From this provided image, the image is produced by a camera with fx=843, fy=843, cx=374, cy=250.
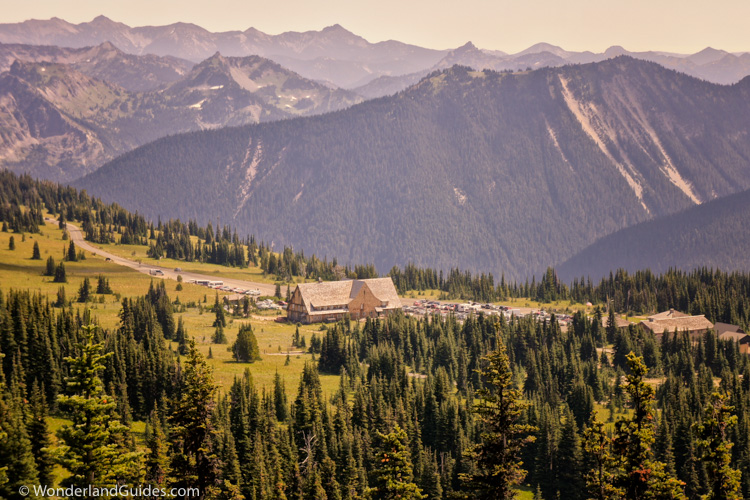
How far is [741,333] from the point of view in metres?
197

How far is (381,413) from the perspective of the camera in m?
113

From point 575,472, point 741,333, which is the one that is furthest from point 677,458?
point 741,333

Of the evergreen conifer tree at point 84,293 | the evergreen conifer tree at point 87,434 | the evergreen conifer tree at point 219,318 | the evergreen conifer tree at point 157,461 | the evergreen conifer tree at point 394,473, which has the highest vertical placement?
the evergreen conifer tree at point 84,293

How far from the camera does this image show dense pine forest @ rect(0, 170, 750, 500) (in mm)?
55219

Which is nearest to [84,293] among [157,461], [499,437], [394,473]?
[157,461]

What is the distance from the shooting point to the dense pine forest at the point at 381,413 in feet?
181

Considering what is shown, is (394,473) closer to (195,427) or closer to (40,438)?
(195,427)

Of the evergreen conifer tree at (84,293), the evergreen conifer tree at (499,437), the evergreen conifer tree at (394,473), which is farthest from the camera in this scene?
the evergreen conifer tree at (84,293)

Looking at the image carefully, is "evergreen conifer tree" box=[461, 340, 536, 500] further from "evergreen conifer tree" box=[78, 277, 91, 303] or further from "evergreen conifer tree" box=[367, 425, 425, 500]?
"evergreen conifer tree" box=[78, 277, 91, 303]

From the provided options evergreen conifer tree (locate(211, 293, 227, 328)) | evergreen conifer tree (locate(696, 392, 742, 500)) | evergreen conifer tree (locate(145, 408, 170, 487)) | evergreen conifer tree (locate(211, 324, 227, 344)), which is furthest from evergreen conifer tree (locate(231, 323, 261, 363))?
evergreen conifer tree (locate(696, 392, 742, 500))

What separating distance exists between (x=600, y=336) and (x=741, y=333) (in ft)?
121

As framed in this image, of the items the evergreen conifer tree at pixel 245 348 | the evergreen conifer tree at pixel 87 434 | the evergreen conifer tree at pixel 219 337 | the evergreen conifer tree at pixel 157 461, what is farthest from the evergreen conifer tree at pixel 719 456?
the evergreen conifer tree at pixel 219 337

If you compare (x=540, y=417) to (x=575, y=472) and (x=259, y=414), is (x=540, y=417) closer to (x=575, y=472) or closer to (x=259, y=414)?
(x=575, y=472)

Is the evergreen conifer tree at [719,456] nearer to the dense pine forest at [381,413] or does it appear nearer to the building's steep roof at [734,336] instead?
the dense pine forest at [381,413]
